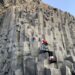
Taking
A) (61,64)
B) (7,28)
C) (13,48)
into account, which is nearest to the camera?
(61,64)

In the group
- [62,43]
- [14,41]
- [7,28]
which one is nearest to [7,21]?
[7,28]

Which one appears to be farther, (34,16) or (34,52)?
(34,16)

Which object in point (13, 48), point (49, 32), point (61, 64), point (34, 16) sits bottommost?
point (61, 64)

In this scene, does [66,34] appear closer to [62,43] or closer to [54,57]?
[62,43]

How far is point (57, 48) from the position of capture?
127 feet

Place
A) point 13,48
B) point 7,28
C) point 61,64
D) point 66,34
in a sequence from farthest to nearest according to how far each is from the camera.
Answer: point 66,34 < point 7,28 < point 13,48 < point 61,64

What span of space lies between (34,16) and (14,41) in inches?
276

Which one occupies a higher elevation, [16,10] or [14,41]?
[16,10]

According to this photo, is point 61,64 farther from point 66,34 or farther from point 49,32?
point 66,34

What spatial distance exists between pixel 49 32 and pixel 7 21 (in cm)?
655

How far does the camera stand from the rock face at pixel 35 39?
3334 centimetres

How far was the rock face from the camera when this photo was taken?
33.3 m

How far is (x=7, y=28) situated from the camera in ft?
135

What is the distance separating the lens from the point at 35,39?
123 ft
